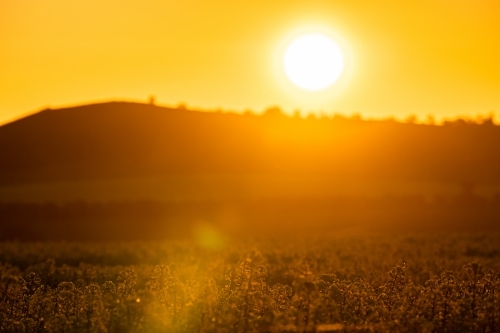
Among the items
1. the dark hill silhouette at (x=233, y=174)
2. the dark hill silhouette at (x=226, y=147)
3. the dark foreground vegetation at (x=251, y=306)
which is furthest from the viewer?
the dark hill silhouette at (x=226, y=147)

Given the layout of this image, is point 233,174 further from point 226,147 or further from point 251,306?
point 251,306

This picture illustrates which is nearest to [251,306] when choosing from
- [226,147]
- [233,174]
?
[233,174]

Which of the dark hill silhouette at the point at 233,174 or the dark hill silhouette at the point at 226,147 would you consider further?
the dark hill silhouette at the point at 226,147

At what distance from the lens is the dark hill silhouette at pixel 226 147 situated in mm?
72875

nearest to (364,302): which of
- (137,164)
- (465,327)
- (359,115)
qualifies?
(465,327)

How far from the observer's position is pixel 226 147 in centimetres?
8219

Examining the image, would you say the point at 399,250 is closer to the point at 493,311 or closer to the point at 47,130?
the point at 493,311

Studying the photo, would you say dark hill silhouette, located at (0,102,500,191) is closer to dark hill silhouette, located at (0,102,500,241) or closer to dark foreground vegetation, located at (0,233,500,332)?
dark hill silhouette, located at (0,102,500,241)

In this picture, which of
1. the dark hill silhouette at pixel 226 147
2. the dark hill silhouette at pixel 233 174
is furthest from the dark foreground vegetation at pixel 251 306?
the dark hill silhouette at pixel 226 147

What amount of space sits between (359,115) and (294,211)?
56.0 metres

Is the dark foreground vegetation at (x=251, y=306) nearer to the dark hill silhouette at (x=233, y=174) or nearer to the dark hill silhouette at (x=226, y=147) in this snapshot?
the dark hill silhouette at (x=233, y=174)

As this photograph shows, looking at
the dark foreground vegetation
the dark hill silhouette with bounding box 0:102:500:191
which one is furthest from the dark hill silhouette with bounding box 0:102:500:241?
the dark foreground vegetation

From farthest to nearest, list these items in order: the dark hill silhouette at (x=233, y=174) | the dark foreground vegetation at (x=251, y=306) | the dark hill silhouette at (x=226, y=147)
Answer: the dark hill silhouette at (x=226, y=147) < the dark hill silhouette at (x=233, y=174) < the dark foreground vegetation at (x=251, y=306)

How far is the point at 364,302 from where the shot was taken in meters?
15.1
